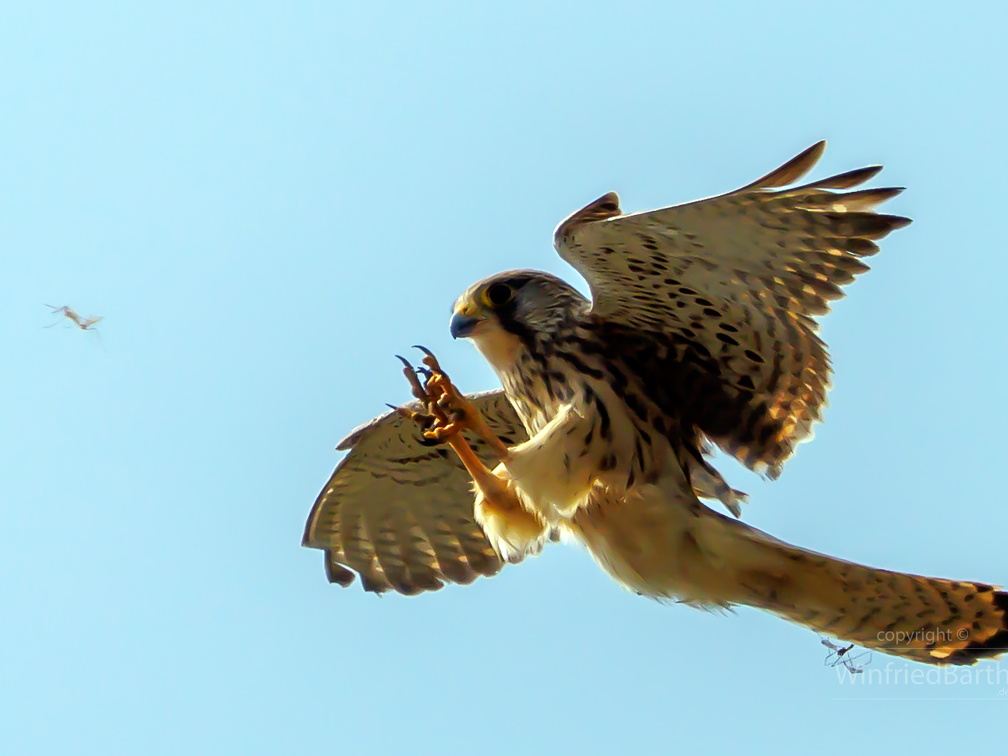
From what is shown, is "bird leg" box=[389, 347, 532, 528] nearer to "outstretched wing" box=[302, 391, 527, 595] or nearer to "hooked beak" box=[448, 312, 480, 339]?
"hooked beak" box=[448, 312, 480, 339]

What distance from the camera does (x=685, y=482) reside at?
6113mm

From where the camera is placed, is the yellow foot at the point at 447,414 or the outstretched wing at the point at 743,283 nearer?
the outstretched wing at the point at 743,283

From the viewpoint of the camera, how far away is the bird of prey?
5613 millimetres

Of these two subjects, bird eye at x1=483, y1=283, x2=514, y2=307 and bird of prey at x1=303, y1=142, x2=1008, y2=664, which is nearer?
bird of prey at x1=303, y1=142, x2=1008, y2=664

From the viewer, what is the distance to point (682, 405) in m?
6.24

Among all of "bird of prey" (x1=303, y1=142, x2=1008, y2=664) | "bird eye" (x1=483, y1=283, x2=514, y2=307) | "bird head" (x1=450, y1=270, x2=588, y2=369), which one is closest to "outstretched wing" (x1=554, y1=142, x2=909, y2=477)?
"bird of prey" (x1=303, y1=142, x2=1008, y2=664)

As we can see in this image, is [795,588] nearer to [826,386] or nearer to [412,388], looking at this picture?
[826,386]

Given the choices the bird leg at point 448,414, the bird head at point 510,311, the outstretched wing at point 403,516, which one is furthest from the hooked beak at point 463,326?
the outstretched wing at point 403,516

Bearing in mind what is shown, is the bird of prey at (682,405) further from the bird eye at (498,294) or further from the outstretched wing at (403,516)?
the outstretched wing at (403,516)

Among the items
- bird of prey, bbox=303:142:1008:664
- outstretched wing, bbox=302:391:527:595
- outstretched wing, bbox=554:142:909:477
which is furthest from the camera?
outstretched wing, bbox=302:391:527:595

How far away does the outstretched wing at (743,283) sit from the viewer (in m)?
5.45

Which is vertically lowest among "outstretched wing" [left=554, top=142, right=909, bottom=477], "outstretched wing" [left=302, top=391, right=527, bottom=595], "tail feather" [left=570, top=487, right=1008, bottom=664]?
"tail feather" [left=570, top=487, right=1008, bottom=664]

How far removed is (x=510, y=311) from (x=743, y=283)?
41.3 inches

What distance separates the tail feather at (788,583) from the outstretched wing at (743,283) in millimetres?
467
